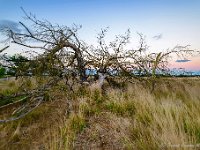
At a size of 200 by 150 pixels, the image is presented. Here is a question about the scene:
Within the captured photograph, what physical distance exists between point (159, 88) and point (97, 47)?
2804mm

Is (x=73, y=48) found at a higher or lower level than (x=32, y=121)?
higher

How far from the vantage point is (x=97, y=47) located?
9.62 metres

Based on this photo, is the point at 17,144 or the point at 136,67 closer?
the point at 17,144

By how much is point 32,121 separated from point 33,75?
115 inches

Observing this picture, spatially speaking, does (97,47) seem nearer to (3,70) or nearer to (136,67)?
(136,67)

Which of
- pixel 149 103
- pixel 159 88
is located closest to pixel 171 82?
pixel 159 88

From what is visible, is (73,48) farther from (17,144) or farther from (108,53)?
(17,144)

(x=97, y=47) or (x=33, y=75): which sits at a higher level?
(x=97, y=47)

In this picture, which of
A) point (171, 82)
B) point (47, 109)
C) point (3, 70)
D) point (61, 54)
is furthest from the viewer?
point (171, 82)

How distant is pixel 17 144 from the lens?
4.24m

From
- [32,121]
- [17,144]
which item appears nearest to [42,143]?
[17,144]

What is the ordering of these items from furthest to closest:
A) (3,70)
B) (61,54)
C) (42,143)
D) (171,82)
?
1. (171,82)
2. (61,54)
3. (3,70)
4. (42,143)

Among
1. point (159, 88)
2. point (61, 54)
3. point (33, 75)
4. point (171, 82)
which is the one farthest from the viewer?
point (171, 82)

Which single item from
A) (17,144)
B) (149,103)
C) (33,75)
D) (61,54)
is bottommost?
(17,144)
